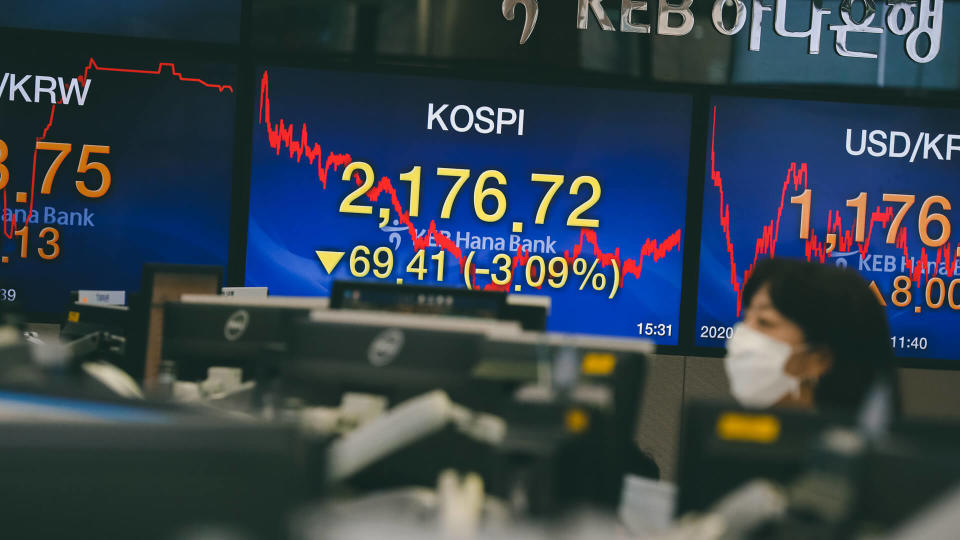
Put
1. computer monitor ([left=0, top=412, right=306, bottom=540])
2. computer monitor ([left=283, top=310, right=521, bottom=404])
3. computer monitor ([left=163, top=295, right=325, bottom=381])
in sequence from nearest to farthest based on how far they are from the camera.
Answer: computer monitor ([left=0, top=412, right=306, bottom=540])
computer monitor ([left=283, top=310, right=521, bottom=404])
computer monitor ([left=163, top=295, right=325, bottom=381])

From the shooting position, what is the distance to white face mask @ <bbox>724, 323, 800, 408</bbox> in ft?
7.36

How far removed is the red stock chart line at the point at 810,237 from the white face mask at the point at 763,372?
201 cm

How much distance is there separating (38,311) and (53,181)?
0.55 metres

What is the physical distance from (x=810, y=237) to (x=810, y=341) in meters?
2.18

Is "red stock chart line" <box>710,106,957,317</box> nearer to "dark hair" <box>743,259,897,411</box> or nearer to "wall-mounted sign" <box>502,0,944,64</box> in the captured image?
"wall-mounted sign" <box>502,0,944,64</box>

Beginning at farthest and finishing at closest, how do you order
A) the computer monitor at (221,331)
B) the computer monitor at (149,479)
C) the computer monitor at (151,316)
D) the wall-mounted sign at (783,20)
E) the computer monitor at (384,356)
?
the wall-mounted sign at (783,20) < the computer monitor at (151,316) < the computer monitor at (221,331) < the computer monitor at (384,356) < the computer monitor at (149,479)

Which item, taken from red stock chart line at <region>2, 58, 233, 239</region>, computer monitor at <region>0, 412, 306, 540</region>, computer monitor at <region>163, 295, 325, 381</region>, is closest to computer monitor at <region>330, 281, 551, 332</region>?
computer monitor at <region>163, 295, 325, 381</region>

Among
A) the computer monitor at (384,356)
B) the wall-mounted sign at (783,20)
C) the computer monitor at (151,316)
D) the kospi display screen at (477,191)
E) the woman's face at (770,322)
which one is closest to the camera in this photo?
the computer monitor at (384,356)

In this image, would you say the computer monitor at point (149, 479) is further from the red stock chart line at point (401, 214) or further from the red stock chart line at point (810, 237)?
the red stock chart line at point (810, 237)

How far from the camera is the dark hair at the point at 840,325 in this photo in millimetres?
2129

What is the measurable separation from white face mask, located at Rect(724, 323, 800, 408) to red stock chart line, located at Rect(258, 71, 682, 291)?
76.8 inches

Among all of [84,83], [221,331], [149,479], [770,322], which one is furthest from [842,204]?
[149,479]

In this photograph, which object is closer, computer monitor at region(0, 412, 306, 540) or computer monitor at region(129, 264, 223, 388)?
computer monitor at region(0, 412, 306, 540)

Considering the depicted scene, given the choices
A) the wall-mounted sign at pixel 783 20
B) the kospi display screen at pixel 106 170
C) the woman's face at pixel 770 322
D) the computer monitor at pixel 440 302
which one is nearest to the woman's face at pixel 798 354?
the woman's face at pixel 770 322
